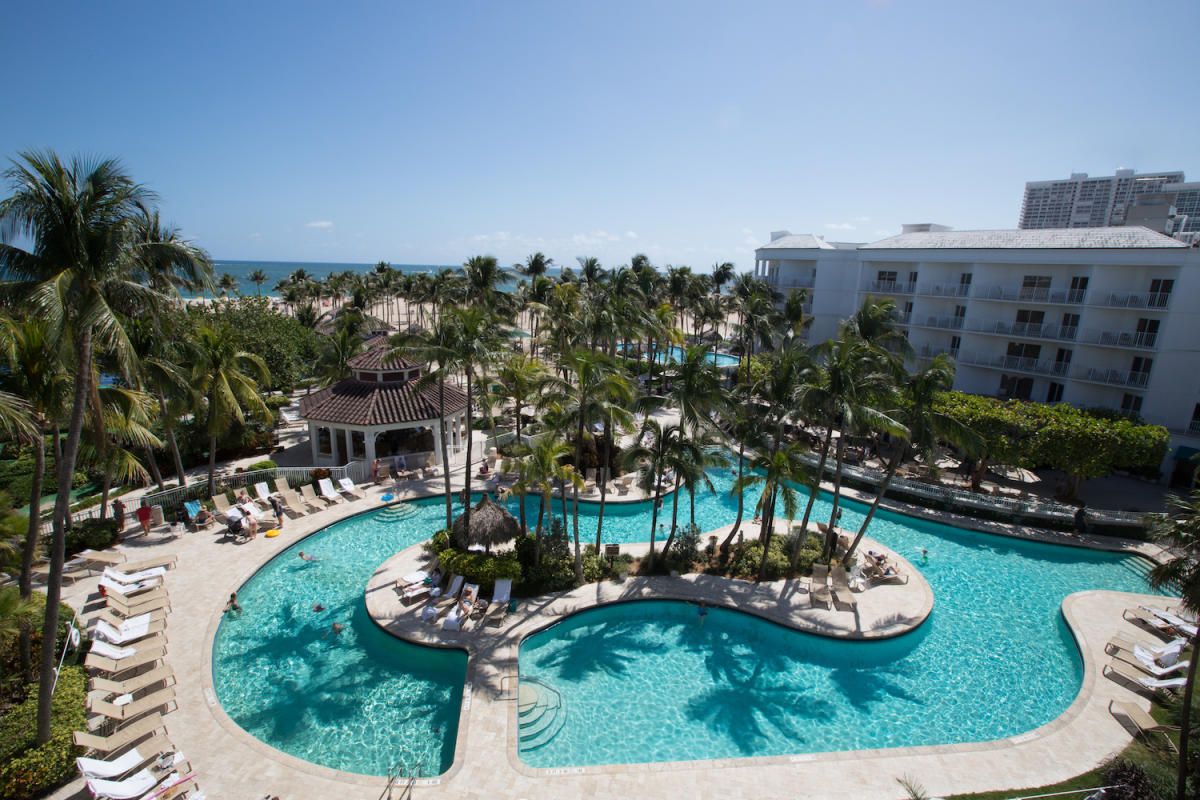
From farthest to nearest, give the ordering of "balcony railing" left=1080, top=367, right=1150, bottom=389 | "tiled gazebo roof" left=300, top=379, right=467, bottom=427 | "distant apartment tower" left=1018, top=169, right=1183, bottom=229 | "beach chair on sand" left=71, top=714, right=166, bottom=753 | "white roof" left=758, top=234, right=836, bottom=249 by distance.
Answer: "distant apartment tower" left=1018, top=169, right=1183, bottom=229 < "white roof" left=758, top=234, right=836, bottom=249 < "balcony railing" left=1080, top=367, right=1150, bottom=389 < "tiled gazebo roof" left=300, top=379, right=467, bottom=427 < "beach chair on sand" left=71, top=714, right=166, bottom=753

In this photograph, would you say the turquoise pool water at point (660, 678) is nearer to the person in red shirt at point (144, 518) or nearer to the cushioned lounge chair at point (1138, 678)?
the cushioned lounge chair at point (1138, 678)

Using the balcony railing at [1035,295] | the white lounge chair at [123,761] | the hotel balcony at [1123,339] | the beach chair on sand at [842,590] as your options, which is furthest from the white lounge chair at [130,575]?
the balcony railing at [1035,295]

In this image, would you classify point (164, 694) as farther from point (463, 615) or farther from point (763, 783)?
point (763, 783)

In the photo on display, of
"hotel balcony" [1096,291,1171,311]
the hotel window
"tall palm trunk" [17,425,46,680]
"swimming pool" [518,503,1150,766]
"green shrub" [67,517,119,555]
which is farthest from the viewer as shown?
the hotel window

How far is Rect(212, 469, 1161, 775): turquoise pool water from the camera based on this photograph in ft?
46.3

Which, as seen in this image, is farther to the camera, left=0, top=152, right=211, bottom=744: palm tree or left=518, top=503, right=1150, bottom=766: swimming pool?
left=518, top=503, right=1150, bottom=766: swimming pool

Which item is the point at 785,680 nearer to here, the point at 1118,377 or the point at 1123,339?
the point at 1118,377

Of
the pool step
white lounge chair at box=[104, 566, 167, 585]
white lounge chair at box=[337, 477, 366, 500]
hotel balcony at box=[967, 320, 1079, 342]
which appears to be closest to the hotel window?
hotel balcony at box=[967, 320, 1079, 342]

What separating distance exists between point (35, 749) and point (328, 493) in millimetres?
14842

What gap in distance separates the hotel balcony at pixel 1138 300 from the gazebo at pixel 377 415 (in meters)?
36.4

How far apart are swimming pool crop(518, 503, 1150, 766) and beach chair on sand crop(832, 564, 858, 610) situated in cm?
170

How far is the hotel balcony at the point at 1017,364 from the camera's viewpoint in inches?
1339

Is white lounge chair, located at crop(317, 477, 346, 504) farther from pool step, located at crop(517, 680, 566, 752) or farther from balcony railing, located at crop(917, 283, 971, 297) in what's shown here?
balcony railing, located at crop(917, 283, 971, 297)

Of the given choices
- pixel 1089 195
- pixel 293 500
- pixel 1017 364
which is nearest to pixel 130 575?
pixel 293 500
